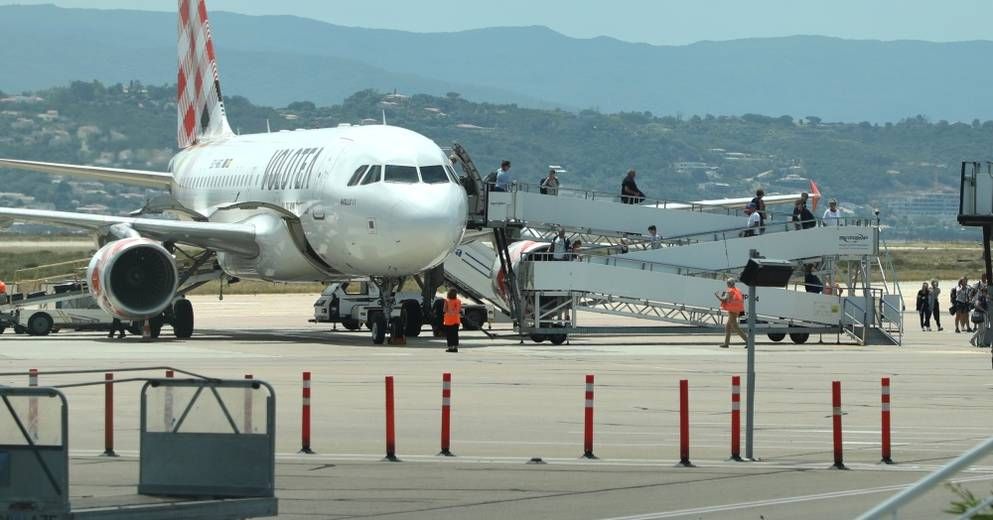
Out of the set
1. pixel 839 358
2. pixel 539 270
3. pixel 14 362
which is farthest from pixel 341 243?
pixel 839 358

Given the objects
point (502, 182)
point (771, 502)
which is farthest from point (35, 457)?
point (502, 182)

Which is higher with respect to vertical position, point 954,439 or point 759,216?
point 759,216

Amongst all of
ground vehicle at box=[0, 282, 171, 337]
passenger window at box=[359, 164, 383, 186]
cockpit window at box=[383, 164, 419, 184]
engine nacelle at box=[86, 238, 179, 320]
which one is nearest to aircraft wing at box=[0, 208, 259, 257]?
engine nacelle at box=[86, 238, 179, 320]

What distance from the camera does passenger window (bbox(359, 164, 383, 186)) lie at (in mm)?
36156

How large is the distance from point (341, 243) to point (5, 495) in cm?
2500

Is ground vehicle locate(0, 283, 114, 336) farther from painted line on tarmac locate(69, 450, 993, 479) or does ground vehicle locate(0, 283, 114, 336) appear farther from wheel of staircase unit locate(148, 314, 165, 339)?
painted line on tarmac locate(69, 450, 993, 479)

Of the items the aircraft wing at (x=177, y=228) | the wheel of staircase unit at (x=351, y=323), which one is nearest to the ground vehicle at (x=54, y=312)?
the aircraft wing at (x=177, y=228)

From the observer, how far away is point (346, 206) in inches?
1437

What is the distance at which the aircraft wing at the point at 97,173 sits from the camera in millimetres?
44656

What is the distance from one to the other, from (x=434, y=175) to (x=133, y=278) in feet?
22.5

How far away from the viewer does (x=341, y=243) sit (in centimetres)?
3678

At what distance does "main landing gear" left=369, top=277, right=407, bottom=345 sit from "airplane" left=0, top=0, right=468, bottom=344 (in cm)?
3

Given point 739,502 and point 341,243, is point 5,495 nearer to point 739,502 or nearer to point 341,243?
point 739,502

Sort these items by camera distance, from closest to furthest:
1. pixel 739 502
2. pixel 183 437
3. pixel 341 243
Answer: pixel 183 437 → pixel 739 502 → pixel 341 243
